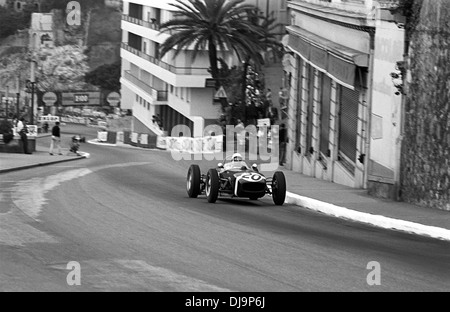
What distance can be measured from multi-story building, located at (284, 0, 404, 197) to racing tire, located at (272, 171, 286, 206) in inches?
114

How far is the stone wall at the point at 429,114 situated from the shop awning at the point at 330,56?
5859 mm

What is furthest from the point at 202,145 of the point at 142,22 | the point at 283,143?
the point at 142,22

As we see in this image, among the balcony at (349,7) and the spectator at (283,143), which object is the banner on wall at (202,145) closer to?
the spectator at (283,143)

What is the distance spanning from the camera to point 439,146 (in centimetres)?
2303

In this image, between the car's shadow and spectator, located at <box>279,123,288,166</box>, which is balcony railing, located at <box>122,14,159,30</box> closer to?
spectator, located at <box>279,123,288,166</box>

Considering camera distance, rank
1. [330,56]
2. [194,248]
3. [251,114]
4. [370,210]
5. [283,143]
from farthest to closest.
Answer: [251,114], [283,143], [330,56], [370,210], [194,248]

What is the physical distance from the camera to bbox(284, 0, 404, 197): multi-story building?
27.6 meters

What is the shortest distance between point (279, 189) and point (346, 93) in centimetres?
1095

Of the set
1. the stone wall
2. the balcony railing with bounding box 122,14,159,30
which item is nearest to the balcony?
the stone wall

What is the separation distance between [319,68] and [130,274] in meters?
24.7

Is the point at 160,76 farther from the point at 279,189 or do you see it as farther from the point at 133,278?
the point at 133,278

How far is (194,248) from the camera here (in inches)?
601

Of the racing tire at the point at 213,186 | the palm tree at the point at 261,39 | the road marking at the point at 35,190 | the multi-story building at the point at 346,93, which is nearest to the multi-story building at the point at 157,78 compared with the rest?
the palm tree at the point at 261,39

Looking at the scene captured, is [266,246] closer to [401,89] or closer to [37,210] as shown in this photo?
[37,210]
